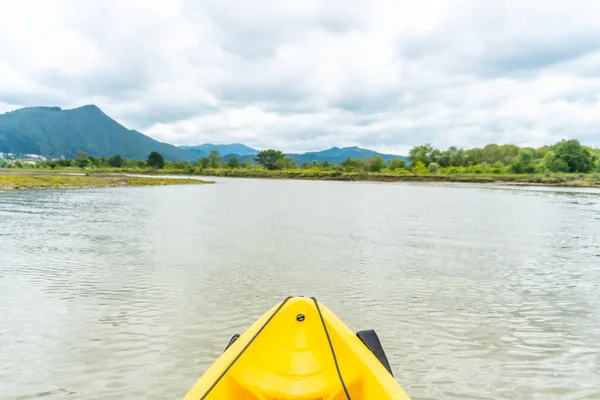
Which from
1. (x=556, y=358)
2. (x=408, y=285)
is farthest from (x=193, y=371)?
(x=408, y=285)

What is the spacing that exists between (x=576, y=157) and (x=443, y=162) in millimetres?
50788

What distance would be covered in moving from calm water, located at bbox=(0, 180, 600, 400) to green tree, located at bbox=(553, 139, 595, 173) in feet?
340

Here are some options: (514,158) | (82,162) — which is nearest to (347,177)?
(514,158)

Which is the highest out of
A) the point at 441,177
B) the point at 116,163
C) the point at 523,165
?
the point at 116,163

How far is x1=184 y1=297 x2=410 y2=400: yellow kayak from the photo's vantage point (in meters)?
3.89

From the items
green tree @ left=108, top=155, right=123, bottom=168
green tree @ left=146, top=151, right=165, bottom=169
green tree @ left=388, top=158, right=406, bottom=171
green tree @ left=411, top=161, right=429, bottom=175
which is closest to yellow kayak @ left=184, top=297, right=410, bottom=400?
green tree @ left=411, top=161, right=429, bottom=175

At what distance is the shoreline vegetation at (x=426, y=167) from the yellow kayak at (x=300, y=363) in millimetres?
93182

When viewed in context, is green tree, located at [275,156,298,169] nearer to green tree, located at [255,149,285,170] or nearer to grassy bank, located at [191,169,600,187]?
green tree, located at [255,149,285,170]

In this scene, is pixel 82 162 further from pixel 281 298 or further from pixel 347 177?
pixel 281 298

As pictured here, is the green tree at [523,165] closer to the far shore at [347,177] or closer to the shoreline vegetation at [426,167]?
the shoreline vegetation at [426,167]

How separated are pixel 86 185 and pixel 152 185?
10.2m

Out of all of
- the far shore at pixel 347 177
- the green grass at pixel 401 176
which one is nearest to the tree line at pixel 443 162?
the green grass at pixel 401 176

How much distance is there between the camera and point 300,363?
4.38 m

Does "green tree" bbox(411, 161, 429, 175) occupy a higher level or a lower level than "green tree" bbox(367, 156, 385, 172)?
lower
